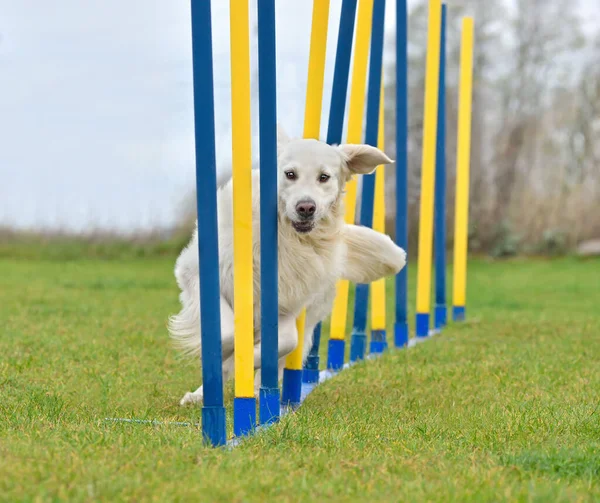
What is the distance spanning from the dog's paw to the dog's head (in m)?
1.09

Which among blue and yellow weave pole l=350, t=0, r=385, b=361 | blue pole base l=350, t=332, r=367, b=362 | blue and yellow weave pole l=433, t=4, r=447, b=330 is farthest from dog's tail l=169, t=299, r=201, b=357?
blue and yellow weave pole l=433, t=4, r=447, b=330

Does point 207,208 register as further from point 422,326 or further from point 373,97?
point 422,326

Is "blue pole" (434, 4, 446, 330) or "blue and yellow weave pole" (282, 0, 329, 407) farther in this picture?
"blue pole" (434, 4, 446, 330)

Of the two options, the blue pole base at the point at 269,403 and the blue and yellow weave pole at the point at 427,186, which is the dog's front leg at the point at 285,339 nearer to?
the blue pole base at the point at 269,403

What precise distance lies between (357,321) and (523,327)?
9.00 ft

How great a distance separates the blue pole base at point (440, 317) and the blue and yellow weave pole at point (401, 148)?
1436 millimetres

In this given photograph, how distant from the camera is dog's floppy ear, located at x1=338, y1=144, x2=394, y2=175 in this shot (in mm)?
5086

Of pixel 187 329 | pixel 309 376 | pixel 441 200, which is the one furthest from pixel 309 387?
pixel 441 200

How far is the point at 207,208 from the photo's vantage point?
364 centimetres

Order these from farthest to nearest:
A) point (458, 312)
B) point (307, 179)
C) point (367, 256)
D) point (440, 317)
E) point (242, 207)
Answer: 1. point (458, 312)
2. point (440, 317)
3. point (367, 256)
4. point (307, 179)
5. point (242, 207)

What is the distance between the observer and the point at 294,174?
4707mm

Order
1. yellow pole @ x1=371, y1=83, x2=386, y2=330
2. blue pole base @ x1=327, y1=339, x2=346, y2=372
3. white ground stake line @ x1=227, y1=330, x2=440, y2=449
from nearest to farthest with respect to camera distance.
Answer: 1. white ground stake line @ x1=227, y1=330, x2=440, y2=449
2. blue pole base @ x1=327, y1=339, x2=346, y2=372
3. yellow pole @ x1=371, y1=83, x2=386, y2=330

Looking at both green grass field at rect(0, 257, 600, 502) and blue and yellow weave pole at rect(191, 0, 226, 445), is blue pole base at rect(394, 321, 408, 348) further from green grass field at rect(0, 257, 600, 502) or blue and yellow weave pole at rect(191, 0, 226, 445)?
blue and yellow weave pole at rect(191, 0, 226, 445)

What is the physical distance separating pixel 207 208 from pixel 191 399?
68.8 inches
